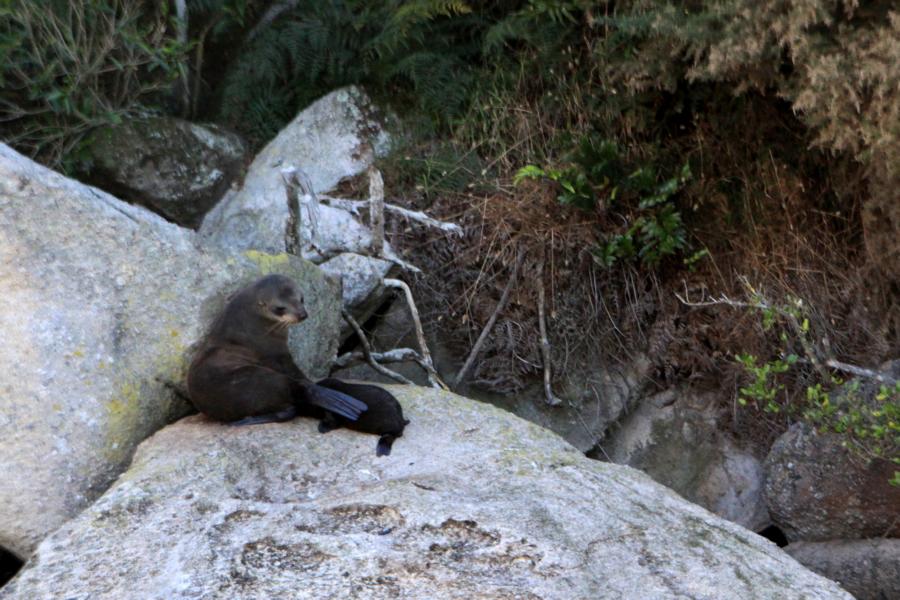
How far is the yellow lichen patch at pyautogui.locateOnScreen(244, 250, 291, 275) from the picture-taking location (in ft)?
18.1

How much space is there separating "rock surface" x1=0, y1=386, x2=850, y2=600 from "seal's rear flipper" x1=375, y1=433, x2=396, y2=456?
0.11 feet

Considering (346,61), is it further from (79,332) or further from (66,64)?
(79,332)

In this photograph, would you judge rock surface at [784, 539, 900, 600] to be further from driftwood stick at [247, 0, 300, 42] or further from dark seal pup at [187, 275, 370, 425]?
driftwood stick at [247, 0, 300, 42]

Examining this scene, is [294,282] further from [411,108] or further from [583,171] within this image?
[411,108]

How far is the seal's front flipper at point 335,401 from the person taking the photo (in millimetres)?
4785

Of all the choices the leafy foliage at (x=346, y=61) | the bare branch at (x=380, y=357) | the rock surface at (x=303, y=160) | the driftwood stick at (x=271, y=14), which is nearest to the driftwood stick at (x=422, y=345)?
the bare branch at (x=380, y=357)

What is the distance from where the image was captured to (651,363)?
7480 mm

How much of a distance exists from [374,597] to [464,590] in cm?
Answer: 30

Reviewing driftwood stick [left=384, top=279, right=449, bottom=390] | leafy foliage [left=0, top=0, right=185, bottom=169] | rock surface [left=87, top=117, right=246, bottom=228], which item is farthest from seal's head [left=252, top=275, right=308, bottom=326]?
rock surface [left=87, top=117, right=246, bottom=228]

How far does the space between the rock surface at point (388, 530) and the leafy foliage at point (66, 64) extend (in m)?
3.23

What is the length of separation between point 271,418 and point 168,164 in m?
3.39

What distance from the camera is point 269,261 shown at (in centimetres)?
559

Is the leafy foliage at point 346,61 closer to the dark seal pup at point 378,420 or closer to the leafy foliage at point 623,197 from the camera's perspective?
the leafy foliage at point 623,197

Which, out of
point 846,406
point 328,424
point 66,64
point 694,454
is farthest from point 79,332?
point 694,454
